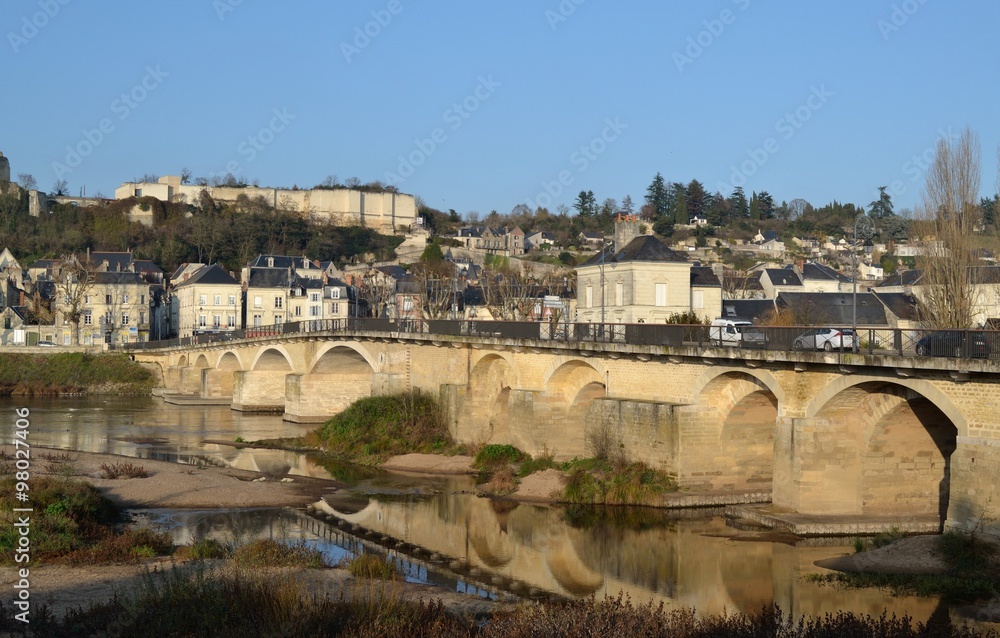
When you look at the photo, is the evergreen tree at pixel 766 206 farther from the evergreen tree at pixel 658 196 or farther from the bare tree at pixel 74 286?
the bare tree at pixel 74 286

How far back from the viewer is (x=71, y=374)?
69812 millimetres

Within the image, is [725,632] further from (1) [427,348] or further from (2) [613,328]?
(1) [427,348]

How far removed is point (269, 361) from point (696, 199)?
10901cm

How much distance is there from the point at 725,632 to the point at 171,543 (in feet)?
40.2

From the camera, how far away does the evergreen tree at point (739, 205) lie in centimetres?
16012

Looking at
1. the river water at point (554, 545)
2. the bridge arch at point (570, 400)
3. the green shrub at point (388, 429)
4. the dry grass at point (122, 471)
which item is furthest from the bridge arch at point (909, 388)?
the dry grass at point (122, 471)

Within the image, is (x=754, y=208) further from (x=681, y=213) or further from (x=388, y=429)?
(x=388, y=429)

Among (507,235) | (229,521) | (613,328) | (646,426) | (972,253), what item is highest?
(507,235)

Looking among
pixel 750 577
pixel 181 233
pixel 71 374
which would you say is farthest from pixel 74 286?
pixel 750 577

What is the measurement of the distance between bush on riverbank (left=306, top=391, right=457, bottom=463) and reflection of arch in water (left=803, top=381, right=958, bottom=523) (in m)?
15.6

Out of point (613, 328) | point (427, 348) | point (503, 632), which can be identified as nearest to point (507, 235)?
point (427, 348)

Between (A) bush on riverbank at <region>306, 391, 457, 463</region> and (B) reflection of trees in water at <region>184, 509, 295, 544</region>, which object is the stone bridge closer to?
(A) bush on riverbank at <region>306, 391, 457, 463</region>

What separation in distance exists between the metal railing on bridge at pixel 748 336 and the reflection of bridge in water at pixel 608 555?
13.6ft

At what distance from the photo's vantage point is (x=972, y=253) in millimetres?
35656
